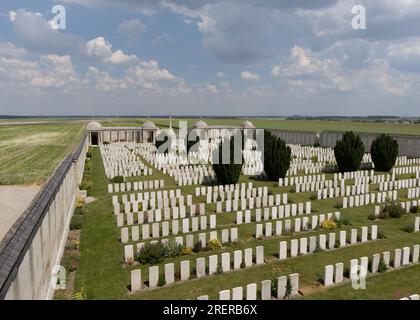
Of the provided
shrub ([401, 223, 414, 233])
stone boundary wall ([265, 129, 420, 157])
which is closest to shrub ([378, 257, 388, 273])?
shrub ([401, 223, 414, 233])

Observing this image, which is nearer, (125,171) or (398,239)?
(398,239)

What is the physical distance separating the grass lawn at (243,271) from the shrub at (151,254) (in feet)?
0.78

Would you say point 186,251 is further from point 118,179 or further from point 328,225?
point 118,179

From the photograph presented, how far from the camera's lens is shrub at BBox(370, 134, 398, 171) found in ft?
97.8

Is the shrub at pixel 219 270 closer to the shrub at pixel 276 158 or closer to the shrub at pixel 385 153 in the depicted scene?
the shrub at pixel 276 158

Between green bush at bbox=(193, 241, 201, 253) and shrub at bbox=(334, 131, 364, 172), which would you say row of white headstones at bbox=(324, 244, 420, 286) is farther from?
shrub at bbox=(334, 131, 364, 172)

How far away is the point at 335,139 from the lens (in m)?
50.7

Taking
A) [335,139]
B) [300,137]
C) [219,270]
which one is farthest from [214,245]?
[300,137]

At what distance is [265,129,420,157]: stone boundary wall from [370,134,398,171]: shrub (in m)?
11.3

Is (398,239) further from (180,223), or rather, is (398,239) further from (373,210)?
(180,223)

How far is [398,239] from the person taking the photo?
13.8m
